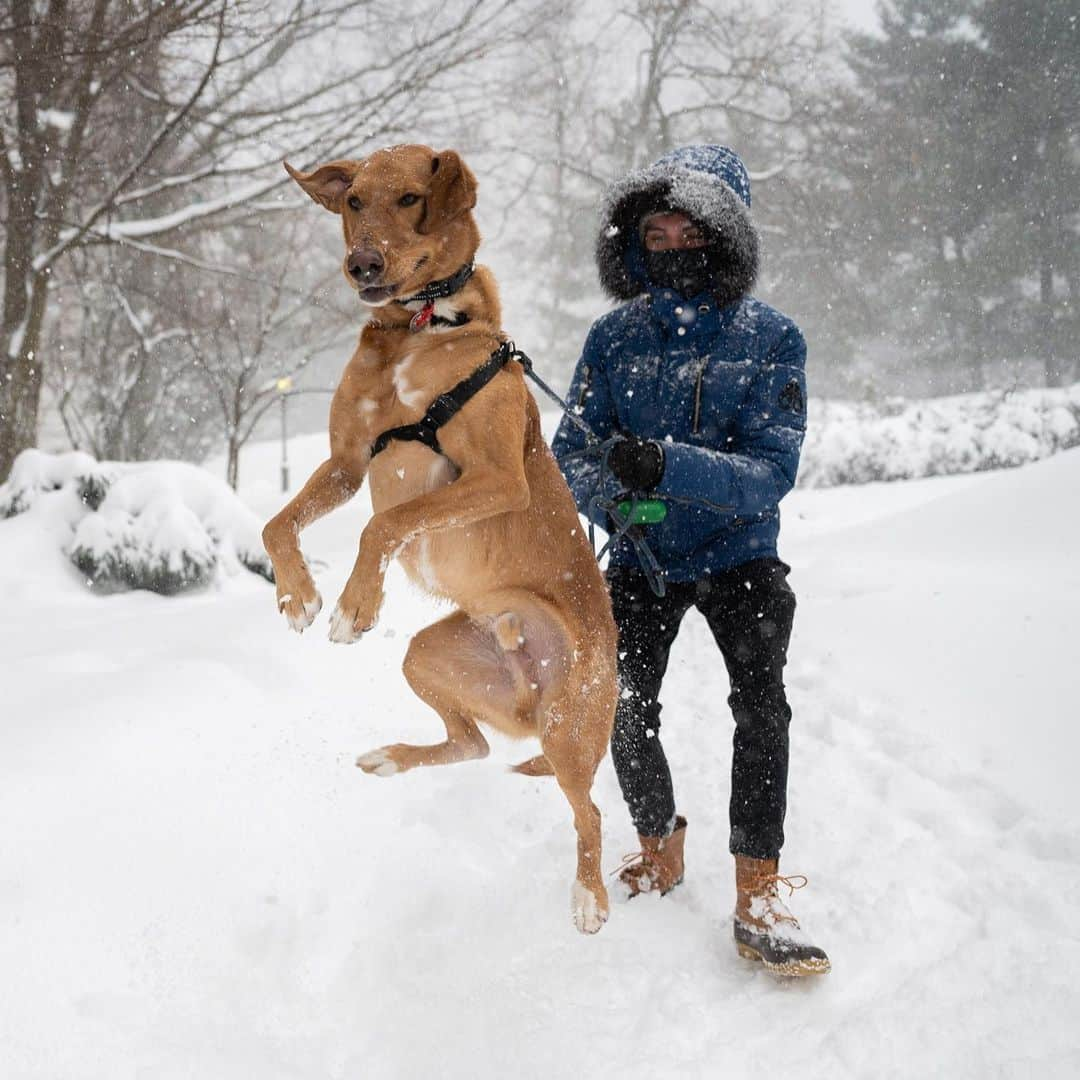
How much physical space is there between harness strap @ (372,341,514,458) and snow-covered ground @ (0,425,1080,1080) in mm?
515

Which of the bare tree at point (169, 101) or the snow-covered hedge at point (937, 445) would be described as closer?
the bare tree at point (169, 101)

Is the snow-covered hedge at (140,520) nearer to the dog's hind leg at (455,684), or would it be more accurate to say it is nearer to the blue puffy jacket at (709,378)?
the dog's hind leg at (455,684)

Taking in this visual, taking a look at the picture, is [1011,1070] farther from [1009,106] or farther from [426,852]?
[1009,106]

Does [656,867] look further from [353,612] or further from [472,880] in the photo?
[353,612]

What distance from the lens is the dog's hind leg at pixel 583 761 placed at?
1.97 m

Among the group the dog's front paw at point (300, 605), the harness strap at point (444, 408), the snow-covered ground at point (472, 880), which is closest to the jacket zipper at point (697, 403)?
the harness strap at point (444, 408)

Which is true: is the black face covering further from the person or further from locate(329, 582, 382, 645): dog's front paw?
locate(329, 582, 382, 645): dog's front paw

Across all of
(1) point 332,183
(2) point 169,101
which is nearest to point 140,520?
(2) point 169,101

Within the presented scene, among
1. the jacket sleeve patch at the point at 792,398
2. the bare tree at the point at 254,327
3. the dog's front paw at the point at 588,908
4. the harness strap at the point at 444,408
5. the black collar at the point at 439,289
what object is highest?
the bare tree at the point at 254,327

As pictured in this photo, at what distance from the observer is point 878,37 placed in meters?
26.6

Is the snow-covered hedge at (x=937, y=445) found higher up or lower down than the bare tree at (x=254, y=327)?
lower down

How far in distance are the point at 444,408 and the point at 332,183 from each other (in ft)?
1.85

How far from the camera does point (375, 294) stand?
165 centimetres

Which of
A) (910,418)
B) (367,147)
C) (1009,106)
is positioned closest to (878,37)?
(1009,106)
